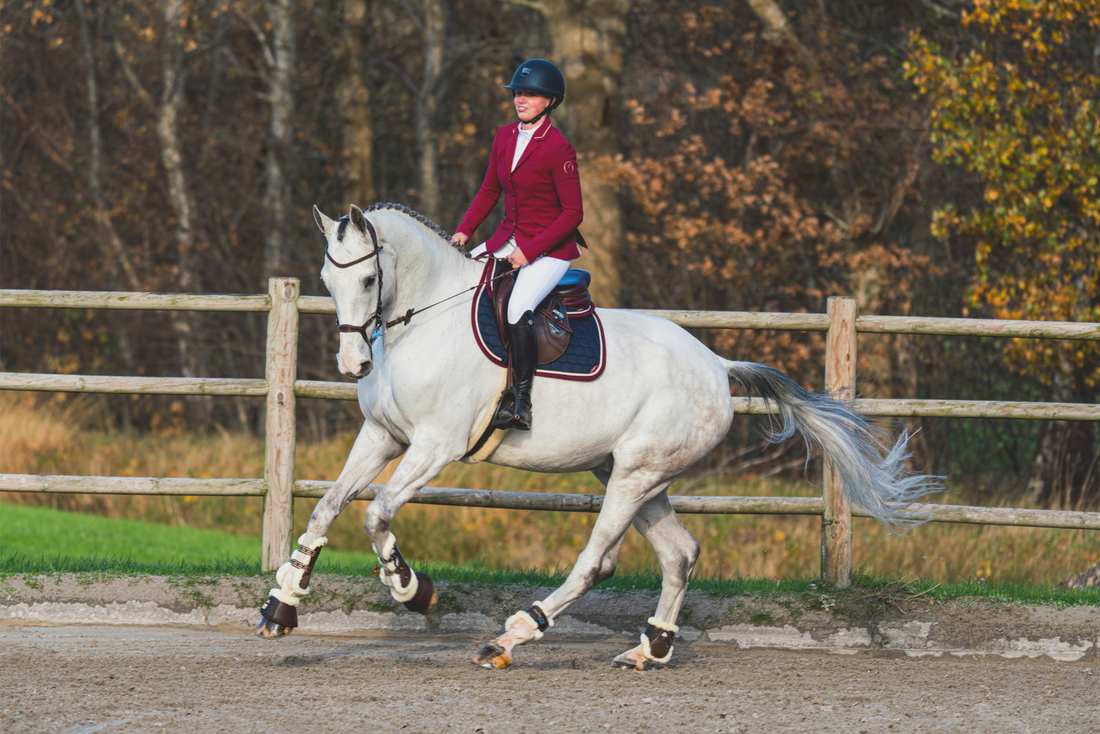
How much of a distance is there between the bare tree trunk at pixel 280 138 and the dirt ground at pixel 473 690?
12.9 m

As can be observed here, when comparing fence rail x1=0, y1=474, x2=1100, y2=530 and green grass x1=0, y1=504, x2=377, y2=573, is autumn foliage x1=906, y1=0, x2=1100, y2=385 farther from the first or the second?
green grass x1=0, y1=504, x2=377, y2=573

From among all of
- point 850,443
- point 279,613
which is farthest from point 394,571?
point 850,443

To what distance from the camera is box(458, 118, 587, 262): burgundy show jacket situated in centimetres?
491

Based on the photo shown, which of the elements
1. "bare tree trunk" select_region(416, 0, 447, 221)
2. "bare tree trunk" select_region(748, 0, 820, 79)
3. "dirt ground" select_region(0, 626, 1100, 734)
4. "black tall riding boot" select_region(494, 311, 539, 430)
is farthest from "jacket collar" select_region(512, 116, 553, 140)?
"bare tree trunk" select_region(416, 0, 447, 221)

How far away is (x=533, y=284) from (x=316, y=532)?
136 cm

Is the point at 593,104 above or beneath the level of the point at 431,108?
beneath

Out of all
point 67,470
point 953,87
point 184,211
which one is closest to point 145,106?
point 184,211

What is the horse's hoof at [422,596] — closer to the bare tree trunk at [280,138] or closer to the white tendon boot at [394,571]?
the white tendon boot at [394,571]

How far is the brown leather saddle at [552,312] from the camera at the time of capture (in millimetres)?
4871

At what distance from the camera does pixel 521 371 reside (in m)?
4.82

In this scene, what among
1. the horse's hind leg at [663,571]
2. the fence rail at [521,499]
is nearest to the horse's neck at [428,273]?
the horse's hind leg at [663,571]

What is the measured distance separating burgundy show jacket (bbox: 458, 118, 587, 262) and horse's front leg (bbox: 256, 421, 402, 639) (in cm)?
100

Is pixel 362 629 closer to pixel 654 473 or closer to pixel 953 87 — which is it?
pixel 654 473

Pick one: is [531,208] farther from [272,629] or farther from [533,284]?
[272,629]
